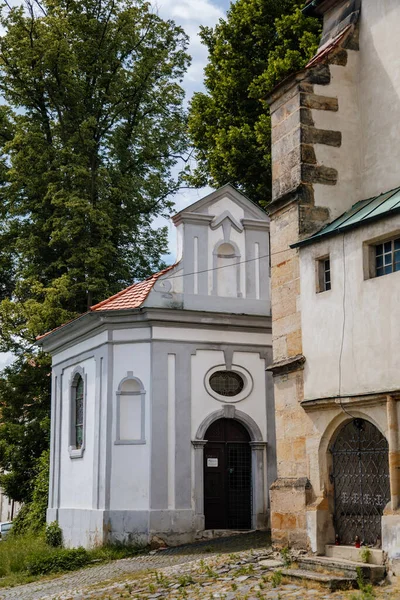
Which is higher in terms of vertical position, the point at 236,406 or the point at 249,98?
the point at 249,98

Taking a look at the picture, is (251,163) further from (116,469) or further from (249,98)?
(116,469)

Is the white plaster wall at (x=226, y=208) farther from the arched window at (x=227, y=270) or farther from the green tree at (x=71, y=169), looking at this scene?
the green tree at (x=71, y=169)

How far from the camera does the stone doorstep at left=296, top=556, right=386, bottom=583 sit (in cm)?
1121

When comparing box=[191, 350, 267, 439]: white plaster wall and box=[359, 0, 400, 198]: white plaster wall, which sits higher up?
box=[359, 0, 400, 198]: white plaster wall

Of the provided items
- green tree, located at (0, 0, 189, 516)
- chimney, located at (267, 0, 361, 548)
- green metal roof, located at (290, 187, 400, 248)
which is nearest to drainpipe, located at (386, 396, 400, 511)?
chimney, located at (267, 0, 361, 548)

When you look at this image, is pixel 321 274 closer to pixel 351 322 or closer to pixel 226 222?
pixel 351 322

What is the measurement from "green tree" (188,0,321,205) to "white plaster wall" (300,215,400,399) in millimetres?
10308

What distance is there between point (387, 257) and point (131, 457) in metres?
8.54

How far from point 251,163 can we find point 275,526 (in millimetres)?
12590

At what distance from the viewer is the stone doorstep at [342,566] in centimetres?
1121

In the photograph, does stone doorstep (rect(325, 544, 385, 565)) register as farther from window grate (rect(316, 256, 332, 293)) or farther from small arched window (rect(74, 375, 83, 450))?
small arched window (rect(74, 375, 83, 450))

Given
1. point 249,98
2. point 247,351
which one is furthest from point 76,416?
point 249,98

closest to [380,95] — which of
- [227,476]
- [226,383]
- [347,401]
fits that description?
[347,401]

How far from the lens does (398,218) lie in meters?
11.9
